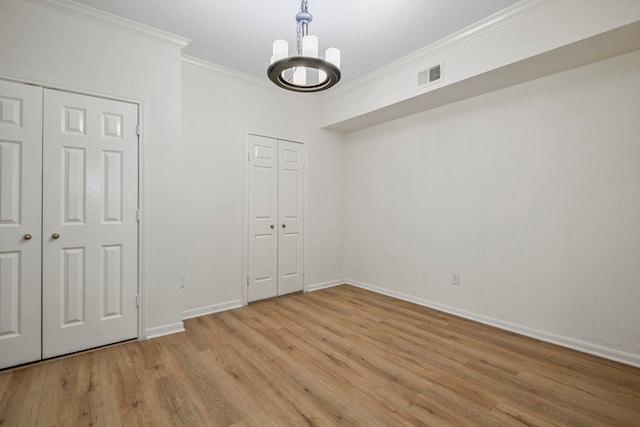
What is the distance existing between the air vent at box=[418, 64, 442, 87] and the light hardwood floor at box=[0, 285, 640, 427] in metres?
2.62

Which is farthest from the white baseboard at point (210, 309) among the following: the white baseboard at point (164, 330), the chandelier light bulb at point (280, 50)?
the chandelier light bulb at point (280, 50)

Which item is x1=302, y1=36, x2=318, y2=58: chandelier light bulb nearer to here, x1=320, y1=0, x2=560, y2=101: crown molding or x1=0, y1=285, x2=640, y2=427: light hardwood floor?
x1=320, y1=0, x2=560, y2=101: crown molding

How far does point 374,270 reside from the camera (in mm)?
4465

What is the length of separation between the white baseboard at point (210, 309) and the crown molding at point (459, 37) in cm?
328

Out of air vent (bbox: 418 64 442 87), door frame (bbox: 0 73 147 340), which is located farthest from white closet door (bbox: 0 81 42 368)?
air vent (bbox: 418 64 442 87)

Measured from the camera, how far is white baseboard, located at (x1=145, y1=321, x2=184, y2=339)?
2.81 meters

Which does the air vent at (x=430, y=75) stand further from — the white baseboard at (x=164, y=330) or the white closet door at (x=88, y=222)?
the white baseboard at (x=164, y=330)

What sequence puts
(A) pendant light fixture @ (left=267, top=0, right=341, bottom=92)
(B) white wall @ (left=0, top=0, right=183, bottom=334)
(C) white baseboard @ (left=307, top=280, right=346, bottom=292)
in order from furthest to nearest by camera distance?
(C) white baseboard @ (left=307, top=280, right=346, bottom=292) → (B) white wall @ (left=0, top=0, right=183, bottom=334) → (A) pendant light fixture @ (left=267, top=0, right=341, bottom=92)

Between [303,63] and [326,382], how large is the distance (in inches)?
88.5

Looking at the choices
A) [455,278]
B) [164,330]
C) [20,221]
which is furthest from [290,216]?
[20,221]

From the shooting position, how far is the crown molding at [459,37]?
2432 millimetres

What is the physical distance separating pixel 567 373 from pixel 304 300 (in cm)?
274

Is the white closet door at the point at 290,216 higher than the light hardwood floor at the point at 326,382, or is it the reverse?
the white closet door at the point at 290,216

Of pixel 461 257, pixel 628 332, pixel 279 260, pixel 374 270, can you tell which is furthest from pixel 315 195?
pixel 628 332
